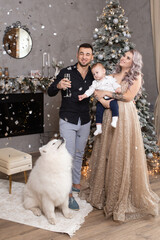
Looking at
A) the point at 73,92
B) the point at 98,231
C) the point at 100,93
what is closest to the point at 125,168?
the point at 98,231

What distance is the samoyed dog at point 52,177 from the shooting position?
243cm

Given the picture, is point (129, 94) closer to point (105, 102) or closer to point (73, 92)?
point (105, 102)

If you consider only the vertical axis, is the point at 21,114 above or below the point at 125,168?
above

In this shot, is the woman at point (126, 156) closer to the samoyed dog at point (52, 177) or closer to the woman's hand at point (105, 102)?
the woman's hand at point (105, 102)

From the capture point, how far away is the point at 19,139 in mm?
5102

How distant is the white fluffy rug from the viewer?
2495 mm

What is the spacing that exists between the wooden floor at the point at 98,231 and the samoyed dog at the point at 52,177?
0.66ft

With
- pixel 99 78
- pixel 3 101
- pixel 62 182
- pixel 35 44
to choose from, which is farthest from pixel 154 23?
pixel 62 182

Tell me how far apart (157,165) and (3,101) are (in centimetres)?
287

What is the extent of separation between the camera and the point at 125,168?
105 inches

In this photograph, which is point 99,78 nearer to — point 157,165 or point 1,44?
point 157,165

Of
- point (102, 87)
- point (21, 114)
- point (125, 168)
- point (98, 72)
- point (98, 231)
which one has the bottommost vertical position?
point (98, 231)

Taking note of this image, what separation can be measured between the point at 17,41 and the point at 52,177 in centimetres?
319

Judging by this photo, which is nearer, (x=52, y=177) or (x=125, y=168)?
(x=52, y=177)
